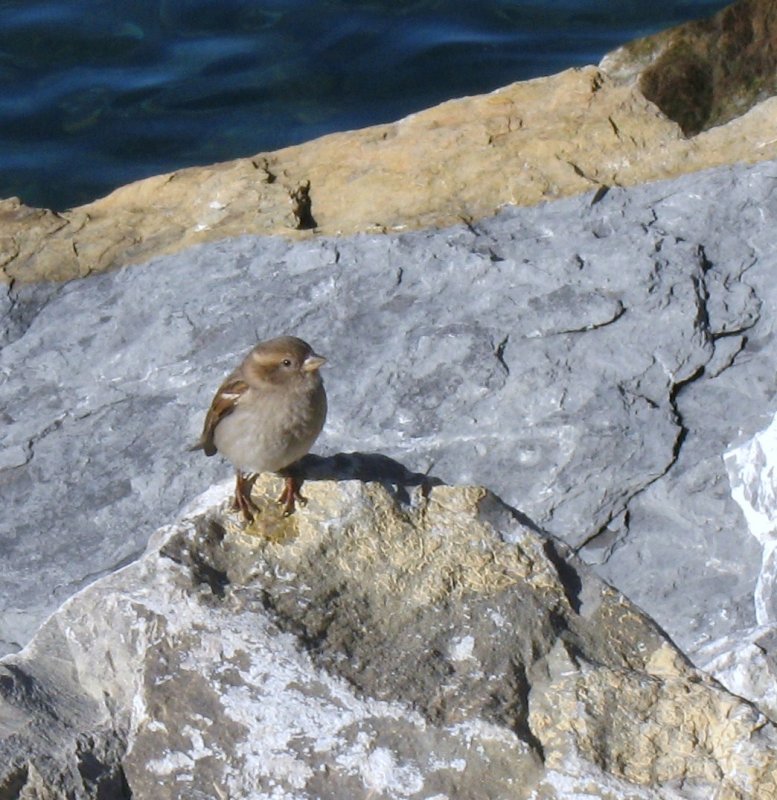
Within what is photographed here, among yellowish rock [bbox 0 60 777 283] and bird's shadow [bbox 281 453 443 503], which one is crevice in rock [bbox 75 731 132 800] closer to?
bird's shadow [bbox 281 453 443 503]

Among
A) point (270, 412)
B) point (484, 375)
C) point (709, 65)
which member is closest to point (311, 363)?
point (270, 412)

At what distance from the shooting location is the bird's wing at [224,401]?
5.12 m

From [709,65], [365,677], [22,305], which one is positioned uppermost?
[709,65]

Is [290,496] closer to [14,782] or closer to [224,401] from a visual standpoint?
[224,401]

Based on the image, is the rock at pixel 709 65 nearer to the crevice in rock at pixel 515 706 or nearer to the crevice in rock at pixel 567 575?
the crevice in rock at pixel 567 575

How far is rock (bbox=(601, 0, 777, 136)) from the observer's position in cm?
800

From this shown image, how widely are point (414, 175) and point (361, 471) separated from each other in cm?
190

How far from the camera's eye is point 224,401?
5.14m

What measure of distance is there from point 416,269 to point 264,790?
2526mm

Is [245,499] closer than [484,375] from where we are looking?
Yes

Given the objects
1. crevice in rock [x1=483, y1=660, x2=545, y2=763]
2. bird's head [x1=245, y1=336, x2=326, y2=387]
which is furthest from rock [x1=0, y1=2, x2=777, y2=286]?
crevice in rock [x1=483, y1=660, x2=545, y2=763]

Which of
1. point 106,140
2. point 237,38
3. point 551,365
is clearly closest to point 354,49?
point 237,38

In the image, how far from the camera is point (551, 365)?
5.42m

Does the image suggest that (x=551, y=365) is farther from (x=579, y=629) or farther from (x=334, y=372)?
(x=579, y=629)
